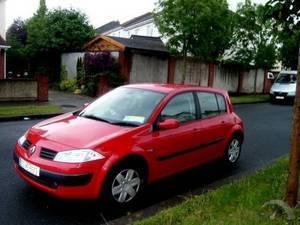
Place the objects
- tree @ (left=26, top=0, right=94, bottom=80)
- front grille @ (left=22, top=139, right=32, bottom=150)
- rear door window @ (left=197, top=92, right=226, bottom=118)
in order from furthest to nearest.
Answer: tree @ (left=26, top=0, right=94, bottom=80), rear door window @ (left=197, top=92, right=226, bottom=118), front grille @ (left=22, top=139, right=32, bottom=150)

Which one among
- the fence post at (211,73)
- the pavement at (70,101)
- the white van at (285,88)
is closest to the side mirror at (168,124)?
the pavement at (70,101)

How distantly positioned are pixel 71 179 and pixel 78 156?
277 millimetres

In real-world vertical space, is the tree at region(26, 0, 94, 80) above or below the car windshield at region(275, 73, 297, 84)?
above

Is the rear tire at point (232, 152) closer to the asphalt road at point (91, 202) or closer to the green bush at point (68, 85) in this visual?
the asphalt road at point (91, 202)

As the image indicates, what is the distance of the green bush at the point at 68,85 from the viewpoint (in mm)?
23016

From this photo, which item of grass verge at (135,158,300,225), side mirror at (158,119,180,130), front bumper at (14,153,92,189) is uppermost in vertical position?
side mirror at (158,119,180,130)

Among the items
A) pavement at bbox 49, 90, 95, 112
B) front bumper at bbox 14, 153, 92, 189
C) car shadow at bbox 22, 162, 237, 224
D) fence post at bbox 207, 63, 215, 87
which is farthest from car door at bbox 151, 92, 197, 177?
fence post at bbox 207, 63, 215, 87

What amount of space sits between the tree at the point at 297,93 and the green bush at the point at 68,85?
683 inches

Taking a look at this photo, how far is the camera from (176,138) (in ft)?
19.5

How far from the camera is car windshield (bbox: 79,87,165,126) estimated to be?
5.75 metres

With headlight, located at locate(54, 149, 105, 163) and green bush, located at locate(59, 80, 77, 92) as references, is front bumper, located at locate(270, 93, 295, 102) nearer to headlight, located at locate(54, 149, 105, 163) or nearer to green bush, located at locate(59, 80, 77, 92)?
green bush, located at locate(59, 80, 77, 92)

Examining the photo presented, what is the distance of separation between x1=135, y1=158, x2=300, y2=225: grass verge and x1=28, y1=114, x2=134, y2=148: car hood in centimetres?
118

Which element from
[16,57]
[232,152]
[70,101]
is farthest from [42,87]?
[232,152]

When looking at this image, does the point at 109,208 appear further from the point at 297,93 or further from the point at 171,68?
the point at 171,68
